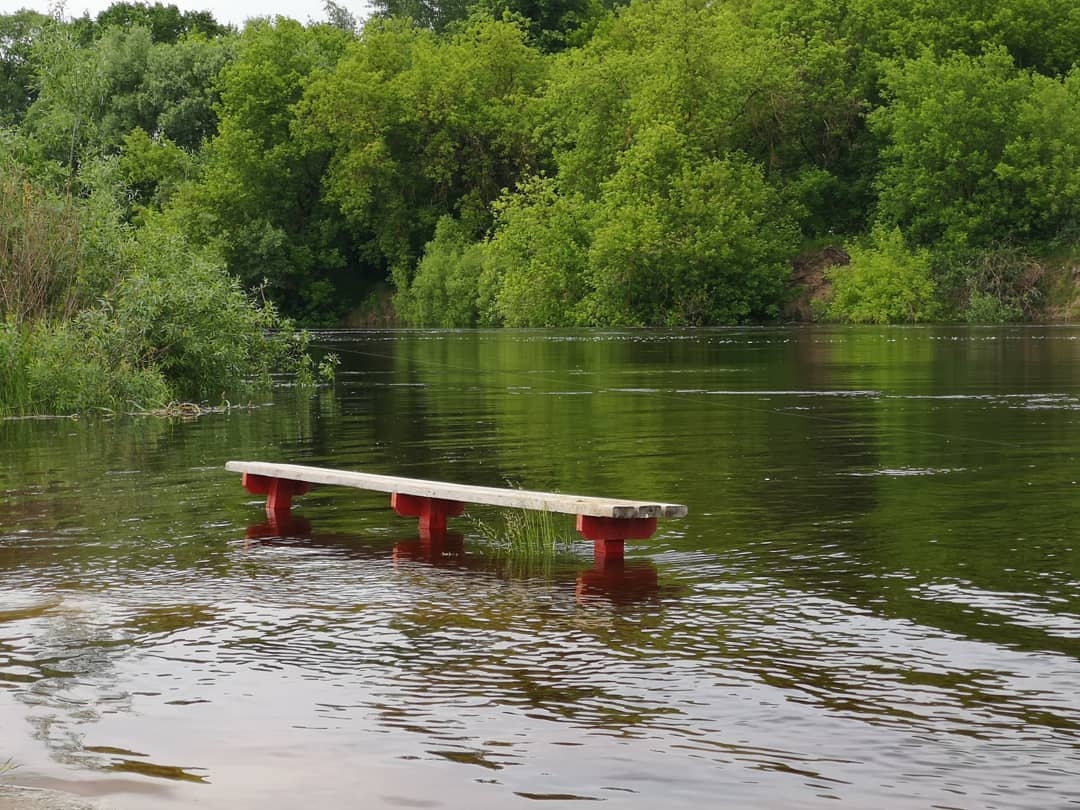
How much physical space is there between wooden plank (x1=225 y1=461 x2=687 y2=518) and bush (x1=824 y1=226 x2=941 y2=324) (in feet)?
217

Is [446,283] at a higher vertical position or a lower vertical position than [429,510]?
higher

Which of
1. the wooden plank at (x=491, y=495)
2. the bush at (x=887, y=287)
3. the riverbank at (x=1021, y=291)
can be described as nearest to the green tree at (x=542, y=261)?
the bush at (x=887, y=287)

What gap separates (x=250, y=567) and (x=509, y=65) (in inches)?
Result: 3655

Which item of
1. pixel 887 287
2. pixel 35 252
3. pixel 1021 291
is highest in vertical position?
pixel 887 287

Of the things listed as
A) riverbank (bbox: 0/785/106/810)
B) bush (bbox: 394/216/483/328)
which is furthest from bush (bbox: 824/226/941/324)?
riverbank (bbox: 0/785/106/810)

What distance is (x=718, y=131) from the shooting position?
285 ft

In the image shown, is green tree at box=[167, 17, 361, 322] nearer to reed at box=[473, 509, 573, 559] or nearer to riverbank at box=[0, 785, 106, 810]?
reed at box=[473, 509, 573, 559]

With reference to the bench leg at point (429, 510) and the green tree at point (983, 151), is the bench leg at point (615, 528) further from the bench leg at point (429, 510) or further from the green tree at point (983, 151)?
the green tree at point (983, 151)

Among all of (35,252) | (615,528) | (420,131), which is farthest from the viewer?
(420,131)

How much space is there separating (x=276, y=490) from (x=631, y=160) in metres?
70.0

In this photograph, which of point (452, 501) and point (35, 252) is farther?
point (35, 252)

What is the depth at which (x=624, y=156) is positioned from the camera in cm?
8600

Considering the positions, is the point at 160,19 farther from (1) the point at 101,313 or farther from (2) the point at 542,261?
(1) the point at 101,313

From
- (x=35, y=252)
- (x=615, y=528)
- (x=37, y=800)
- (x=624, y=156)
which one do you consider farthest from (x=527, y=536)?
(x=624, y=156)
